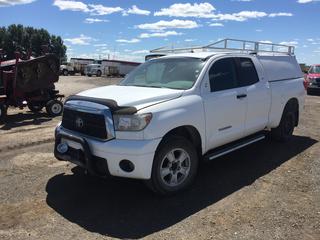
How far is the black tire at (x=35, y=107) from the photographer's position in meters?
13.5

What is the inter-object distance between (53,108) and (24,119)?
3.24ft

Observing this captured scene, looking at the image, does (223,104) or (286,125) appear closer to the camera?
(223,104)

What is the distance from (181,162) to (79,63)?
62929 millimetres

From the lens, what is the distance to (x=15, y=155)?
7.67 metres

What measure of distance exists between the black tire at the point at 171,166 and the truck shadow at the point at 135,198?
139 mm

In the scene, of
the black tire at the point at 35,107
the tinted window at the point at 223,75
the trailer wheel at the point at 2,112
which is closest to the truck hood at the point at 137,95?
the tinted window at the point at 223,75

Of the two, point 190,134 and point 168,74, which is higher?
point 168,74

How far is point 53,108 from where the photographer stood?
13.0 metres

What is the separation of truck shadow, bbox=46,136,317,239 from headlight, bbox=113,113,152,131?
3.35 feet

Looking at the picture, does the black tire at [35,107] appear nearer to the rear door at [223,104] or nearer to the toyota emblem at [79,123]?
the toyota emblem at [79,123]

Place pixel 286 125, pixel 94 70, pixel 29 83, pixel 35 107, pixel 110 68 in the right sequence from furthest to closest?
pixel 94 70
pixel 110 68
pixel 35 107
pixel 29 83
pixel 286 125

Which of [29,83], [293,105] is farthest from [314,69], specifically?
[29,83]

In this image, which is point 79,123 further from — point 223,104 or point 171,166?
point 223,104

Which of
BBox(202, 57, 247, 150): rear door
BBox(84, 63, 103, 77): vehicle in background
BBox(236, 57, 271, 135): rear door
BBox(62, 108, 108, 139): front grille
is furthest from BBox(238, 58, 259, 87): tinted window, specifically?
BBox(84, 63, 103, 77): vehicle in background
